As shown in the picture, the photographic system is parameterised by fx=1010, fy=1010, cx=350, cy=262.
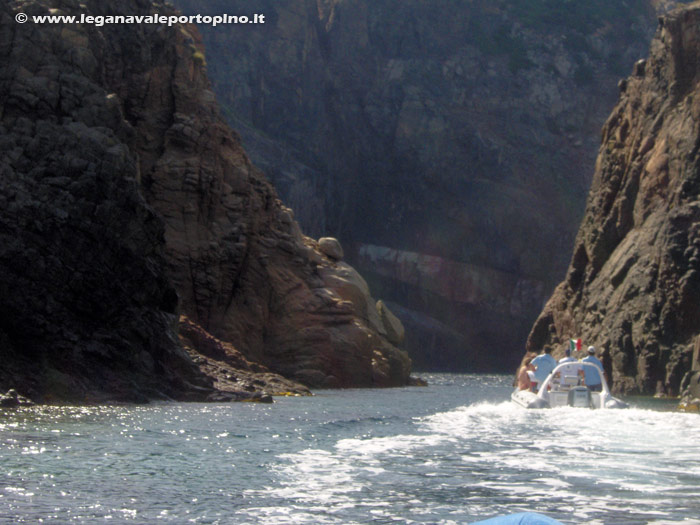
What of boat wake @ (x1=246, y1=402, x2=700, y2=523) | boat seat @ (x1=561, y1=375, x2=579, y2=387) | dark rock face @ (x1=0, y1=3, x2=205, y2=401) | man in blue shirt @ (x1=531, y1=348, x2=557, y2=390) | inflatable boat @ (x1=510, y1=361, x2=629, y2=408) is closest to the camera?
boat wake @ (x1=246, y1=402, x2=700, y2=523)

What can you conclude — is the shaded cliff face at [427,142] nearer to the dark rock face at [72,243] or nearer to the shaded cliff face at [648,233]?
the shaded cliff face at [648,233]

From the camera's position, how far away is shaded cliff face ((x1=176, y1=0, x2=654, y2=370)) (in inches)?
5049

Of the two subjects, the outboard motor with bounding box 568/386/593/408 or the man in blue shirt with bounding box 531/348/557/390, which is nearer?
the outboard motor with bounding box 568/386/593/408

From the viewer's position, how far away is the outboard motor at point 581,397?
A: 3481 cm

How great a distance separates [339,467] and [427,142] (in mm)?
113218

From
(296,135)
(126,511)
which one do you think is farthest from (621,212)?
(296,135)

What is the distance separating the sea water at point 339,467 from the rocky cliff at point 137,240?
4715 mm

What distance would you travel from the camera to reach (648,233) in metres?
56.4

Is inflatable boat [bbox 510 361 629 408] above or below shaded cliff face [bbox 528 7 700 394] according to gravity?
below

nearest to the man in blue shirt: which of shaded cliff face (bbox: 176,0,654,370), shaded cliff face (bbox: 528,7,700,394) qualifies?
shaded cliff face (bbox: 528,7,700,394)

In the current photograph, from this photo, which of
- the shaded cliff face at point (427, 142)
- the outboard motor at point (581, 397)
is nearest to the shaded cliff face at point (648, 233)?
the outboard motor at point (581, 397)
